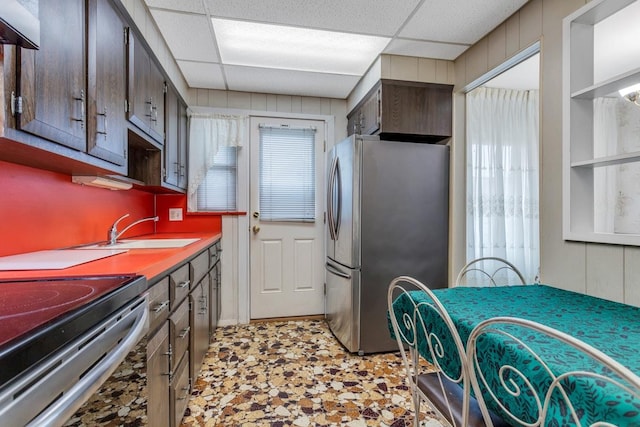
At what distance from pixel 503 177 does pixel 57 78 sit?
2905mm

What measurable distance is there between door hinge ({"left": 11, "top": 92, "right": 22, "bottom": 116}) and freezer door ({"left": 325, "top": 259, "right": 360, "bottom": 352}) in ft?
6.48

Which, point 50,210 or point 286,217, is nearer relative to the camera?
point 50,210

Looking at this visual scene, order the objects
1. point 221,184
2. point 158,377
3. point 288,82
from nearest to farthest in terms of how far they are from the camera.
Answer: point 158,377 < point 288,82 < point 221,184

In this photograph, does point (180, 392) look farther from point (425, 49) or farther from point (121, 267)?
point (425, 49)

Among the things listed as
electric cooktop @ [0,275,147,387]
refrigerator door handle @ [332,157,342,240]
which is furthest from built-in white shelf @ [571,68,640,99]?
electric cooktop @ [0,275,147,387]

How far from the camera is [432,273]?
2.39 metres

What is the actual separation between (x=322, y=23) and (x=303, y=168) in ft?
4.73

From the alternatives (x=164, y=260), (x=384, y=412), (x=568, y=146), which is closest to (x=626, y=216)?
(x=568, y=146)

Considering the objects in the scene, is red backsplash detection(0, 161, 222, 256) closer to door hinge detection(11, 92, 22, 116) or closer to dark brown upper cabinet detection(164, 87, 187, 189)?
dark brown upper cabinet detection(164, 87, 187, 189)

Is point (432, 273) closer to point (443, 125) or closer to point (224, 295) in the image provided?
point (443, 125)

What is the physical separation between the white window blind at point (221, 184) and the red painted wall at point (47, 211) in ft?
3.00

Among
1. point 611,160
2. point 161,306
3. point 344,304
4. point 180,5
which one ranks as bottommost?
point 344,304

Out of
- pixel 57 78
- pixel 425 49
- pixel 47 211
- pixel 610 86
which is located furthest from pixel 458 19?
pixel 47 211

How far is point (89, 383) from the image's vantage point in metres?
0.64
